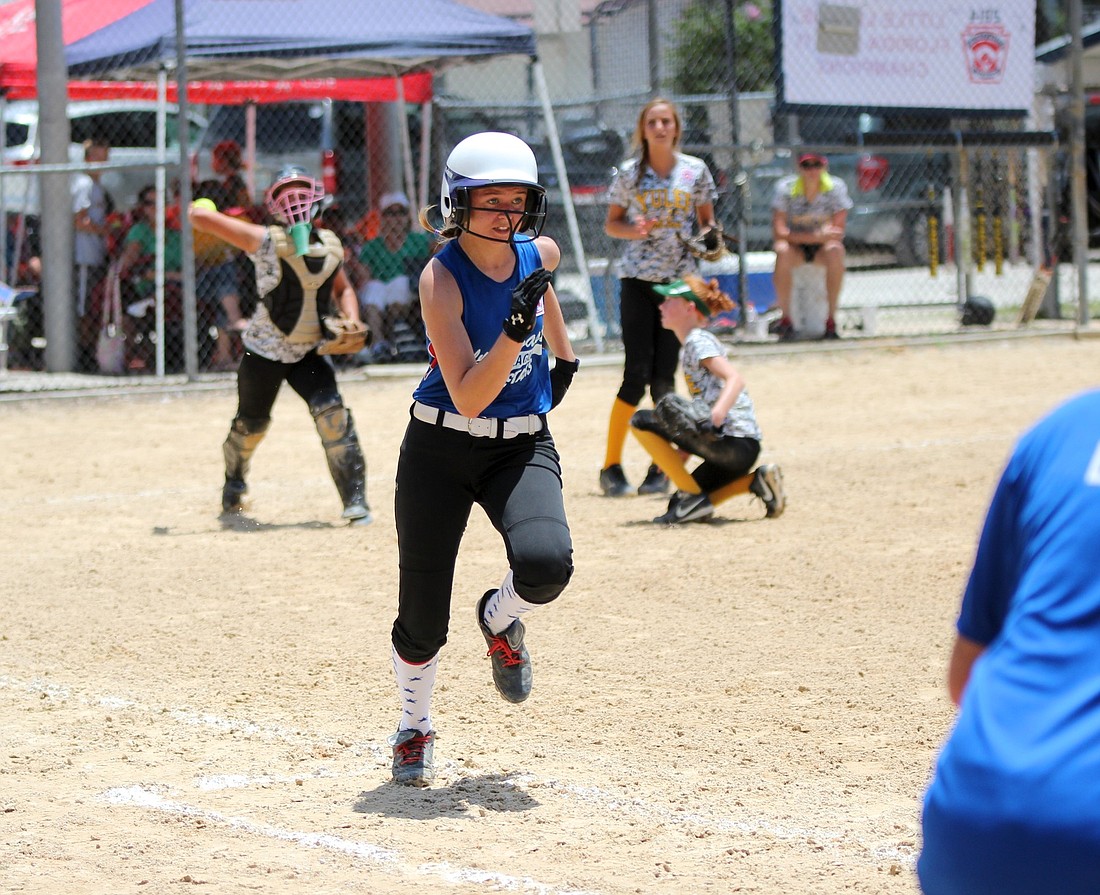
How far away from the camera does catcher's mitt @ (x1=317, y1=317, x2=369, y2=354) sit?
26.1 ft

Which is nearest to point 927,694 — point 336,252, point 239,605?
point 239,605

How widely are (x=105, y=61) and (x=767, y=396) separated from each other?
672cm

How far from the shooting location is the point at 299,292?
26.0 feet

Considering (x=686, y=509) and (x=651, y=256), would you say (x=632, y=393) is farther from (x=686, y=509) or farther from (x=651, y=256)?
(x=686, y=509)

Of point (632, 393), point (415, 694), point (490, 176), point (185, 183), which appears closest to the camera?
point (490, 176)

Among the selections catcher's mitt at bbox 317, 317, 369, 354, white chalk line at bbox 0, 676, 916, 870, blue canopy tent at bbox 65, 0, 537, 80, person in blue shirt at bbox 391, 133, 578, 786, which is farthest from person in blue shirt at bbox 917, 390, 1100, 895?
blue canopy tent at bbox 65, 0, 537, 80

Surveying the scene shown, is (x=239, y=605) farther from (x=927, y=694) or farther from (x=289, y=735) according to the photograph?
(x=927, y=694)

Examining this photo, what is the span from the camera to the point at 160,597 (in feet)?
22.1

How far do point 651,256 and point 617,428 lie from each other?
991 mm

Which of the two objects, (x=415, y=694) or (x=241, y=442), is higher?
(x=241, y=442)

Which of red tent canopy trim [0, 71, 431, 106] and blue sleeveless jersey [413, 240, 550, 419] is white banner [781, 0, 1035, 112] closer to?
Answer: red tent canopy trim [0, 71, 431, 106]

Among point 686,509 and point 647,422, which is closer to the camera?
point 686,509

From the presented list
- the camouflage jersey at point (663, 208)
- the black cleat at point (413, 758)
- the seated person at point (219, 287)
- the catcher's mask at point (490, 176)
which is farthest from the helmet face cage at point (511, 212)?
the seated person at point (219, 287)

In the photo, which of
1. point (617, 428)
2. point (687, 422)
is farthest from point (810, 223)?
point (687, 422)
